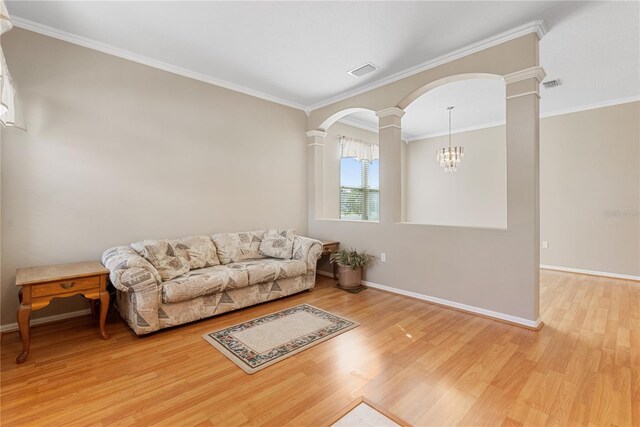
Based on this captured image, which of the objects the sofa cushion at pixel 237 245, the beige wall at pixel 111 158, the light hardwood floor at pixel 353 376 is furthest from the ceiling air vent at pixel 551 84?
the sofa cushion at pixel 237 245

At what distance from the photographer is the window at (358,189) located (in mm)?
5996

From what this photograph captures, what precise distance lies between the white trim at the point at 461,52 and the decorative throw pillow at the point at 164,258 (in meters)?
3.25

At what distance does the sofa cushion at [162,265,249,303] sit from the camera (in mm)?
2725

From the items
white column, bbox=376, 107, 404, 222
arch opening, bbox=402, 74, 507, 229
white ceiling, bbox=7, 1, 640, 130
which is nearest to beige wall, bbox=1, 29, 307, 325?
white ceiling, bbox=7, 1, 640, 130

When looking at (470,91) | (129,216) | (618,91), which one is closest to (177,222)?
(129,216)

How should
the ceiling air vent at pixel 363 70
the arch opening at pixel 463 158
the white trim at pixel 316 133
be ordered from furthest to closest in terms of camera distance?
the white trim at pixel 316 133 < the arch opening at pixel 463 158 < the ceiling air vent at pixel 363 70

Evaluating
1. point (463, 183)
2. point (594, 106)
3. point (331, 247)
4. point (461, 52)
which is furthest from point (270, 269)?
point (594, 106)

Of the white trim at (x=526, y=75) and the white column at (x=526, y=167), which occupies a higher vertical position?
the white trim at (x=526, y=75)

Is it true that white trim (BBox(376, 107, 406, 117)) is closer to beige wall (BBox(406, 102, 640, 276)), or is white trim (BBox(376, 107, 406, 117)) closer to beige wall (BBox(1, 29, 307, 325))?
beige wall (BBox(1, 29, 307, 325))

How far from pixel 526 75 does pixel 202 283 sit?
373 cm

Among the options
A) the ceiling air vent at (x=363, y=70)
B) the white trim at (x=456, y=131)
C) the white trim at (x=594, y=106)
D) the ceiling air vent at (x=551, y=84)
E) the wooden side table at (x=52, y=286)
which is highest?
the white trim at (x=456, y=131)

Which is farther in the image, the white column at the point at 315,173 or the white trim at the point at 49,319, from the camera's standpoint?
the white column at the point at 315,173

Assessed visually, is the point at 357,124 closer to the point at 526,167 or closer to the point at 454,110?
the point at 454,110

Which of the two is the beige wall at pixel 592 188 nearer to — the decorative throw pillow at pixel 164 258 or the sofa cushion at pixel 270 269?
the sofa cushion at pixel 270 269
